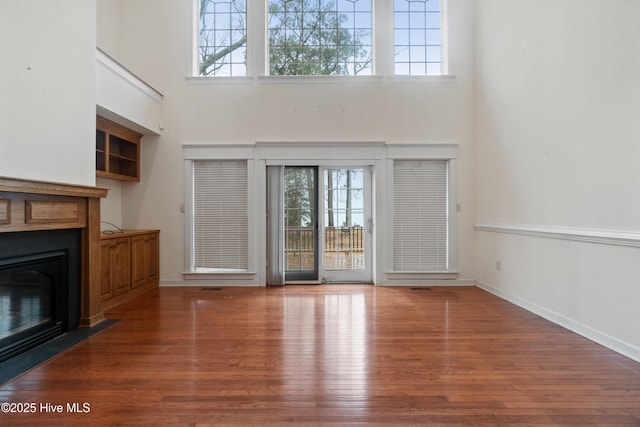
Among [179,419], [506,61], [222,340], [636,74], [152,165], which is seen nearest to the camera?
[179,419]

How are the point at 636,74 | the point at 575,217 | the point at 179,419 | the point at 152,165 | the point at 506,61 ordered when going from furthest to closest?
the point at 152,165, the point at 506,61, the point at 575,217, the point at 636,74, the point at 179,419

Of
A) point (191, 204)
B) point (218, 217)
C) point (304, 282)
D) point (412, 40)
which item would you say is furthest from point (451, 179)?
point (191, 204)

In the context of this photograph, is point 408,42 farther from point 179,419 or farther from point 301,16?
point 179,419

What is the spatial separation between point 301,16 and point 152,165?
3.43 metres

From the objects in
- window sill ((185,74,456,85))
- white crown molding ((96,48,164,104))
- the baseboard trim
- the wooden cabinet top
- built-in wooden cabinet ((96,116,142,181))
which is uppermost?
window sill ((185,74,456,85))

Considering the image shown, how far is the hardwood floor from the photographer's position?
186cm

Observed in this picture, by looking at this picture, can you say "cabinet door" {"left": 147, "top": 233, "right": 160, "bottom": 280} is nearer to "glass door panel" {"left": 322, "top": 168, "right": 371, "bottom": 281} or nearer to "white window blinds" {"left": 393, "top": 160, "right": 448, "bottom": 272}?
"glass door panel" {"left": 322, "top": 168, "right": 371, "bottom": 281}

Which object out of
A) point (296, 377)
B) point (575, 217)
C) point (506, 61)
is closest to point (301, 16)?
point (506, 61)

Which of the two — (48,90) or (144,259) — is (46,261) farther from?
(144,259)

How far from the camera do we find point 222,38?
5223 mm

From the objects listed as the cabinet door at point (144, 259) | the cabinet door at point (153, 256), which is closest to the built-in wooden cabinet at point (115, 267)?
the cabinet door at point (144, 259)

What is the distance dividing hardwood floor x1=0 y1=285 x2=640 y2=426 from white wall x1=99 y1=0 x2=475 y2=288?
1.96 meters

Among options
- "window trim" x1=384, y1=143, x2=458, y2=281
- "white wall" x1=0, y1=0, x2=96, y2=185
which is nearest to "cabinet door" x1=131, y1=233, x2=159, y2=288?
"white wall" x1=0, y1=0, x2=96, y2=185

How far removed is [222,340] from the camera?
2.91 meters
